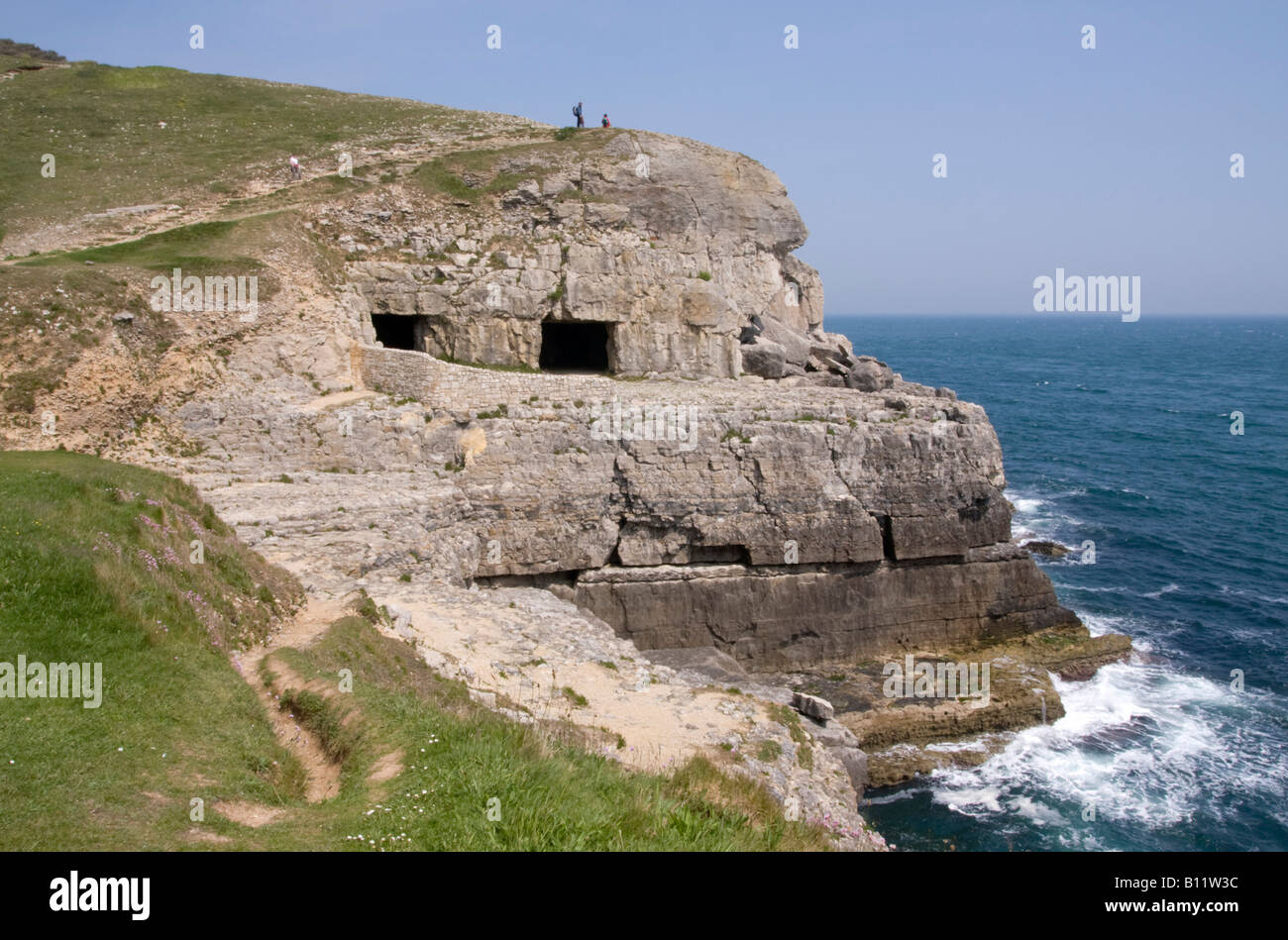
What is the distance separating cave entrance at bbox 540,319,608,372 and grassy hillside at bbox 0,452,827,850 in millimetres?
21420

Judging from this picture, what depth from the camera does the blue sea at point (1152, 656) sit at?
73.6 ft

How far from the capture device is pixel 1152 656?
30.7 m

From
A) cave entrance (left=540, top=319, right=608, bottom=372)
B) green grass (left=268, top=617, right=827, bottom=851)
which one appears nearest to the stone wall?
cave entrance (left=540, top=319, right=608, bottom=372)

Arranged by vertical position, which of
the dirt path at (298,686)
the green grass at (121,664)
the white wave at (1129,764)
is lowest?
the white wave at (1129,764)

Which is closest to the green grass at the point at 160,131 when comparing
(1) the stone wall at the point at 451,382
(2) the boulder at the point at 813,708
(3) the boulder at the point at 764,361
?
(1) the stone wall at the point at 451,382

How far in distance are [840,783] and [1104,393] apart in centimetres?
8505

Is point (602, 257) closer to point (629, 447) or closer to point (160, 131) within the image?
point (629, 447)

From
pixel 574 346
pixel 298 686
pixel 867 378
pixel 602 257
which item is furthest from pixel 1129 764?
pixel 574 346

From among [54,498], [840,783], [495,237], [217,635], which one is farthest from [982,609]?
[54,498]

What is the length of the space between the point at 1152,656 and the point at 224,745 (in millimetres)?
30623

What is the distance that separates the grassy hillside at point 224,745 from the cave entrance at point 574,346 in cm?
2142

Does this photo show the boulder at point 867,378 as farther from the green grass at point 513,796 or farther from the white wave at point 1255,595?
the green grass at point 513,796

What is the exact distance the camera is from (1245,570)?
1492 inches

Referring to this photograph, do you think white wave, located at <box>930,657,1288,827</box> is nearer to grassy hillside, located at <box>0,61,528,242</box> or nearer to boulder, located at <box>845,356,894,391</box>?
boulder, located at <box>845,356,894,391</box>
